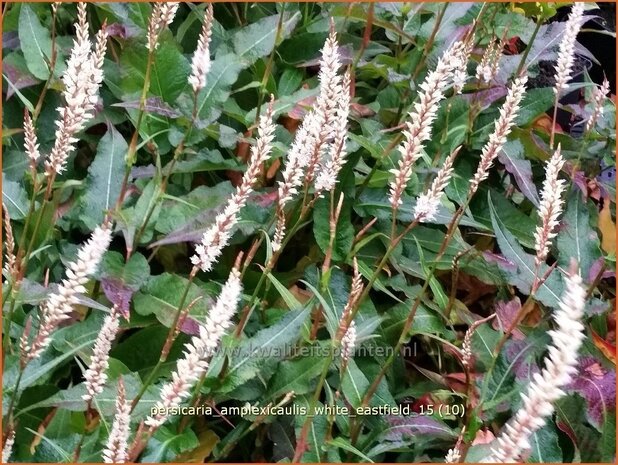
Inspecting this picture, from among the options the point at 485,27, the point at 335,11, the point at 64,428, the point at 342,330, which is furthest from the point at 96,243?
the point at 485,27

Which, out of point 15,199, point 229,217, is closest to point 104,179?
point 15,199

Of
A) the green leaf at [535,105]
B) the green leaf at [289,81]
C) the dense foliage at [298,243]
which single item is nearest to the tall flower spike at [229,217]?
the dense foliage at [298,243]

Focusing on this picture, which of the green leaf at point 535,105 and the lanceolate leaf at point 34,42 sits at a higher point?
the green leaf at point 535,105

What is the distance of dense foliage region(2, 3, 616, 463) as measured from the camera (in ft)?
2.20

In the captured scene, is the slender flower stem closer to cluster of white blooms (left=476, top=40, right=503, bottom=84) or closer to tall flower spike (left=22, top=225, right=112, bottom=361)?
tall flower spike (left=22, top=225, right=112, bottom=361)

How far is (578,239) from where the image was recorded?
867mm

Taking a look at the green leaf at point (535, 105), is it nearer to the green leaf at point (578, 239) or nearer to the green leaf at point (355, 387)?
the green leaf at point (578, 239)

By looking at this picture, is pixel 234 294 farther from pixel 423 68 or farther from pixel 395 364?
pixel 423 68

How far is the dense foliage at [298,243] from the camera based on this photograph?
670 mm

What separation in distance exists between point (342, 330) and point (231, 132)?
1.33ft

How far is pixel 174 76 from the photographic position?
3.00ft

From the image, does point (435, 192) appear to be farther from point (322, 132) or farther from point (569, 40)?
point (569, 40)

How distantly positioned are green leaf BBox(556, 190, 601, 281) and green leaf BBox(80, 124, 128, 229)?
62 centimetres

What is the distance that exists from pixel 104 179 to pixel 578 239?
67cm
